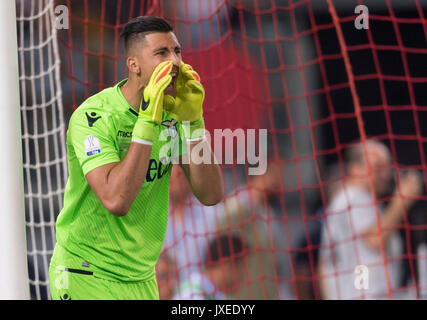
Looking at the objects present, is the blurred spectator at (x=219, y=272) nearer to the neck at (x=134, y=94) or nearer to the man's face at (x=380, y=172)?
the man's face at (x=380, y=172)

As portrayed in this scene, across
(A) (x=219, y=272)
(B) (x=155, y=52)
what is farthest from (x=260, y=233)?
(B) (x=155, y=52)

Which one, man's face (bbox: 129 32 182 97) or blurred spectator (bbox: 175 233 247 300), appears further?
blurred spectator (bbox: 175 233 247 300)

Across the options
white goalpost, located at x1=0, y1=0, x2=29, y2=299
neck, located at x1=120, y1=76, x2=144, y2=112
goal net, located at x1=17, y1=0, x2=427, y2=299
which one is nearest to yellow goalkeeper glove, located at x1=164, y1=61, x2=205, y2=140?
neck, located at x1=120, y1=76, x2=144, y2=112

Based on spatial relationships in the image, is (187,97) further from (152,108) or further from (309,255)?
(309,255)

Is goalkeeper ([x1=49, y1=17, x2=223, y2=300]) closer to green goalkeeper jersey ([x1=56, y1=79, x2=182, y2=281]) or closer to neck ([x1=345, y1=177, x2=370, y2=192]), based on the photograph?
green goalkeeper jersey ([x1=56, y1=79, x2=182, y2=281])

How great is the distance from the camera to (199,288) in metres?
4.07

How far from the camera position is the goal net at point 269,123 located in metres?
4.06

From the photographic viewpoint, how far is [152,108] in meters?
2.33

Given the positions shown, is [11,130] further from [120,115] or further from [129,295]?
[129,295]

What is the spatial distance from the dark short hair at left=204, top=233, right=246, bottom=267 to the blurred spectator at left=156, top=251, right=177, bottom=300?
0.66 feet

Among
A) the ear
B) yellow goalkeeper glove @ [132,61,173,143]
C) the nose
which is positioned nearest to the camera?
yellow goalkeeper glove @ [132,61,173,143]

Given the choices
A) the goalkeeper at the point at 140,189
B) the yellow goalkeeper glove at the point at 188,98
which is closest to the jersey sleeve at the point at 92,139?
the goalkeeper at the point at 140,189

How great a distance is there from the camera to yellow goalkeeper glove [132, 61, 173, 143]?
232 cm
